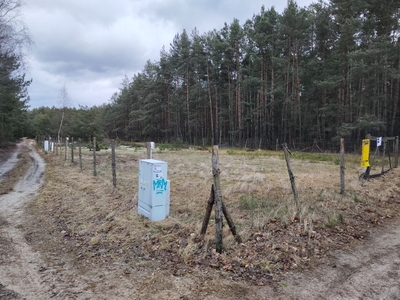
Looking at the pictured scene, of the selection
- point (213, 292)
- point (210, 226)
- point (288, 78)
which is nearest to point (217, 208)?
point (210, 226)

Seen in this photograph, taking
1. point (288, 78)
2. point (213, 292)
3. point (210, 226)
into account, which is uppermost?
point (288, 78)

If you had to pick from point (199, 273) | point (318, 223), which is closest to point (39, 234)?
point (199, 273)

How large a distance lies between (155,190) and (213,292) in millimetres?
2451

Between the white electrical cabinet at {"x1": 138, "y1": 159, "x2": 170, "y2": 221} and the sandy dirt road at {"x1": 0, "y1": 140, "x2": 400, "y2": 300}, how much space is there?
1630 mm

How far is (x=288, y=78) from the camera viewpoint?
111 ft

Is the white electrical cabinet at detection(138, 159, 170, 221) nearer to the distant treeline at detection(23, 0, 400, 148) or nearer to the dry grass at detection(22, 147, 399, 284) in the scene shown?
the dry grass at detection(22, 147, 399, 284)

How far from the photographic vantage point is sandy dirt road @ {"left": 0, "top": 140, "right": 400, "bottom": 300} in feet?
10.5

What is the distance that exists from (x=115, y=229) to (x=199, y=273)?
2.20 meters

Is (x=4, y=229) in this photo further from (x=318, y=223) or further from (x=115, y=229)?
(x=318, y=223)

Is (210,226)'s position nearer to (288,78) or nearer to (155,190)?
(155,190)

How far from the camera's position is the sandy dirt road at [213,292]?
10.5 ft

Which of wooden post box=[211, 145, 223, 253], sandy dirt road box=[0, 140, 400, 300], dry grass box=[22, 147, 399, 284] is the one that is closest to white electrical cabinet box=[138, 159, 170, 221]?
dry grass box=[22, 147, 399, 284]

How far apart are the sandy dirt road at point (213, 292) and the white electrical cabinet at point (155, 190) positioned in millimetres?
1630

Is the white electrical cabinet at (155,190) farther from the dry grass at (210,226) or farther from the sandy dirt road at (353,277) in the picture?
the sandy dirt road at (353,277)
